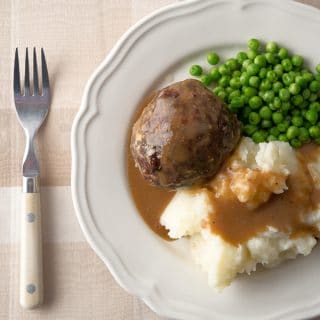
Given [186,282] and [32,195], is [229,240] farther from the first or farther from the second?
[32,195]

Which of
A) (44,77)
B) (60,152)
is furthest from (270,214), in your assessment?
(44,77)

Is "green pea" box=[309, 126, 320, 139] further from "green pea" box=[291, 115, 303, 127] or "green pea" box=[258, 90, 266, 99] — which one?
"green pea" box=[258, 90, 266, 99]

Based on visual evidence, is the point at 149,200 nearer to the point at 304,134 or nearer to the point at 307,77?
the point at 304,134

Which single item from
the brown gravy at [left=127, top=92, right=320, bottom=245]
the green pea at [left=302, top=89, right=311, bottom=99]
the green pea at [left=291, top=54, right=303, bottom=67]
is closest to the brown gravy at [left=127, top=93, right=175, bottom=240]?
the brown gravy at [left=127, top=92, right=320, bottom=245]

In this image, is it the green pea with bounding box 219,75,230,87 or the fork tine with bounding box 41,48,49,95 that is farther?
the fork tine with bounding box 41,48,49,95

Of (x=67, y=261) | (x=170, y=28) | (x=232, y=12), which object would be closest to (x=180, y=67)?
(x=170, y=28)
